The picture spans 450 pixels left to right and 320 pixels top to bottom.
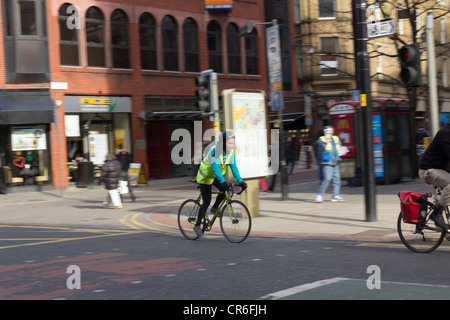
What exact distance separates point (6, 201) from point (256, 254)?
48.2 feet

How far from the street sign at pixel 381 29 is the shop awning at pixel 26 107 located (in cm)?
1579

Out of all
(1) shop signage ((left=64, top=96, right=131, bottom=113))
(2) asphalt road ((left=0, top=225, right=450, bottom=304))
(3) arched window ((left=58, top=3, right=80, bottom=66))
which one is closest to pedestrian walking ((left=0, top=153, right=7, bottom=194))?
(1) shop signage ((left=64, top=96, right=131, bottom=113))

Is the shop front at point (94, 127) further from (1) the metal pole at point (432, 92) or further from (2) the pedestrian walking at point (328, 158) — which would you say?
(1) the metal pole at point (432, 92)

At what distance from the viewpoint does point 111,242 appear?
1052 centimetres

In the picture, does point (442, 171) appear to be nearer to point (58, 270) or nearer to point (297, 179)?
point (58, 270)

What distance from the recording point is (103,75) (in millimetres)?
26484

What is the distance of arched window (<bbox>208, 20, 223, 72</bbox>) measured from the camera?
3127 centimetres

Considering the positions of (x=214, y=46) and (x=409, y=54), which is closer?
(x=409, y=54)

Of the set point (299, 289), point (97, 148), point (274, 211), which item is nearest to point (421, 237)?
point (299, 289)

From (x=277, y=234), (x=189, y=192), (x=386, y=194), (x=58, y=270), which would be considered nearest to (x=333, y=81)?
(x=189, y=192)

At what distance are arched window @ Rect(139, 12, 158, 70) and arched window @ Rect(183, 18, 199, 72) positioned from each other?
1938mm

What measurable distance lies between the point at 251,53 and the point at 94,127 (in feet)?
36.8

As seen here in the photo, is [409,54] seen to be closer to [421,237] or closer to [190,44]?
[421,237]

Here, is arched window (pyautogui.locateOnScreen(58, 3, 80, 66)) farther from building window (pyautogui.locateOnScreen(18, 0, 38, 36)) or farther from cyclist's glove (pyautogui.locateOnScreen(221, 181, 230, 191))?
cyclist's glove (pyautogui.locateOnScreen(221, 181, 230, 191))
